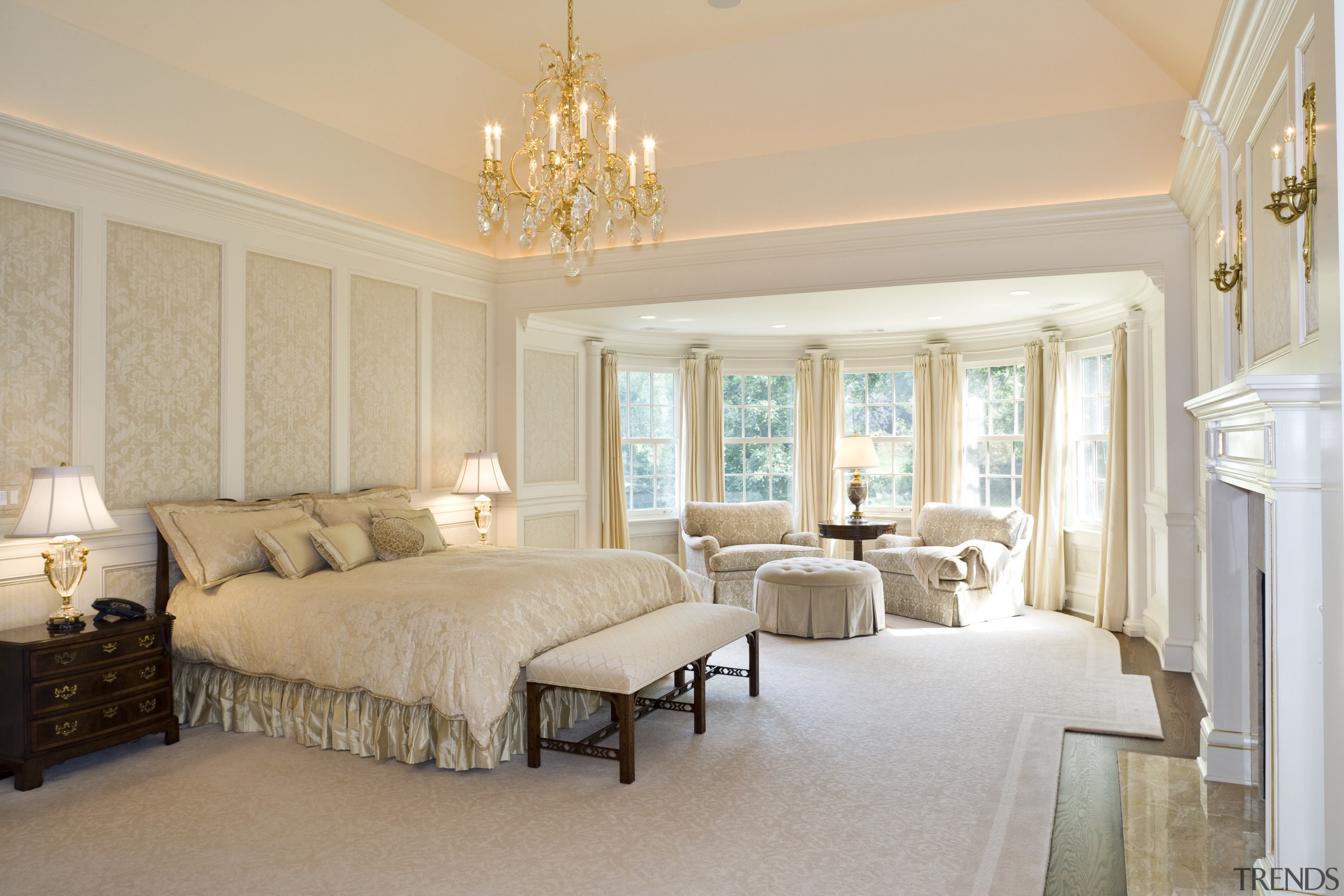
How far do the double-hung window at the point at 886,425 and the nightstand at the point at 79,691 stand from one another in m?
6.71

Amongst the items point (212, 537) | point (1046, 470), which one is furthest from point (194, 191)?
point (1046, 470)

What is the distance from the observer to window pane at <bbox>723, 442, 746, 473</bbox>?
9.51 m

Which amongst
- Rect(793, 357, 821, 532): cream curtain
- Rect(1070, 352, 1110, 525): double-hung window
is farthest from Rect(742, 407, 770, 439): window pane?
Rect(1070, 352, 1110, 525): double-hung window

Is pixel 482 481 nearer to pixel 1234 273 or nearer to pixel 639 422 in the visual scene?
pixel 639 422

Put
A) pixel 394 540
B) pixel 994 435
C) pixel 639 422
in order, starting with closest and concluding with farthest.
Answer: pixel 394 540 → pixel 994 435 → pixel 639 422

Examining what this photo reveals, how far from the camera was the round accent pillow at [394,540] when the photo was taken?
5.08 meters

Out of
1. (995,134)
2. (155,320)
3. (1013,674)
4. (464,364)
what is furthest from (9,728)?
(995,134)

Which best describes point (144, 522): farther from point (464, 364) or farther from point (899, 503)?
point (899, 503)

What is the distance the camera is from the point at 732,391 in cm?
953

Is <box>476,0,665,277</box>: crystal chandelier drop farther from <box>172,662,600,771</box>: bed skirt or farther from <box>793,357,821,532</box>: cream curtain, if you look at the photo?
<box>793,357,821,532</box>: cream curtain

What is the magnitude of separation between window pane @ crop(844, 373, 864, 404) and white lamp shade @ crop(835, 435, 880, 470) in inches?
43.8

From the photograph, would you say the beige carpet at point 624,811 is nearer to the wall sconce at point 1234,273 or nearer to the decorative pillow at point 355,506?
the decorative pillow at point 355,506

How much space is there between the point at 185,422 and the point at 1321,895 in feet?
17.3

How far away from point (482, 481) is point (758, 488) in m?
3.77
